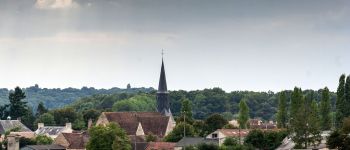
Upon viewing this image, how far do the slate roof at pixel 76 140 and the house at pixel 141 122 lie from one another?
33.4ft

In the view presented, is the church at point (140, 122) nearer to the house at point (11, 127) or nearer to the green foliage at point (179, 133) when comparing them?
the green foliage at point (179, 133)

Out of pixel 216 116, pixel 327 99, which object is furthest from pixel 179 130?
pixel 327 99

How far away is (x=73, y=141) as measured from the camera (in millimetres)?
132250

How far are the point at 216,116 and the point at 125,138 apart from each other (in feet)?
102

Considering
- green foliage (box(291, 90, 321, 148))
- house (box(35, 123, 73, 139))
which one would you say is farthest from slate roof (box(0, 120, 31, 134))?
green foliage (box(291, 90, 321, 148))

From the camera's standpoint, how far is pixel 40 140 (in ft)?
465

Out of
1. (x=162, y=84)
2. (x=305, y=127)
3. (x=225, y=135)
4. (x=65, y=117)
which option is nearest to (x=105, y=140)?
(x=225, y=135)

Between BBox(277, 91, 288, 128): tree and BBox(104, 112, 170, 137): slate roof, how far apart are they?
23.1 m

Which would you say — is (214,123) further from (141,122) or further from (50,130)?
(50,130)

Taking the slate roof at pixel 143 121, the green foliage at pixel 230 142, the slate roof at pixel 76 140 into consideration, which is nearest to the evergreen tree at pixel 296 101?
the green foliage at pixel 230 142

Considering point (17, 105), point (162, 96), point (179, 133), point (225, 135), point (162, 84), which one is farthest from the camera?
point (17, 105)

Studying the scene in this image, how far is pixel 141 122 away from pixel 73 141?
18.0 metres

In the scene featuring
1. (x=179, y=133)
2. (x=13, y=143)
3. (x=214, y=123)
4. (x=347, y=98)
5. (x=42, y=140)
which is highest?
(x=347, y=98)

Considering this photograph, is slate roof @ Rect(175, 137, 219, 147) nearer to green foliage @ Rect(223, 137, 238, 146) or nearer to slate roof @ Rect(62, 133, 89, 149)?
green foliage @ Rect(223, 137, 238, 146)
